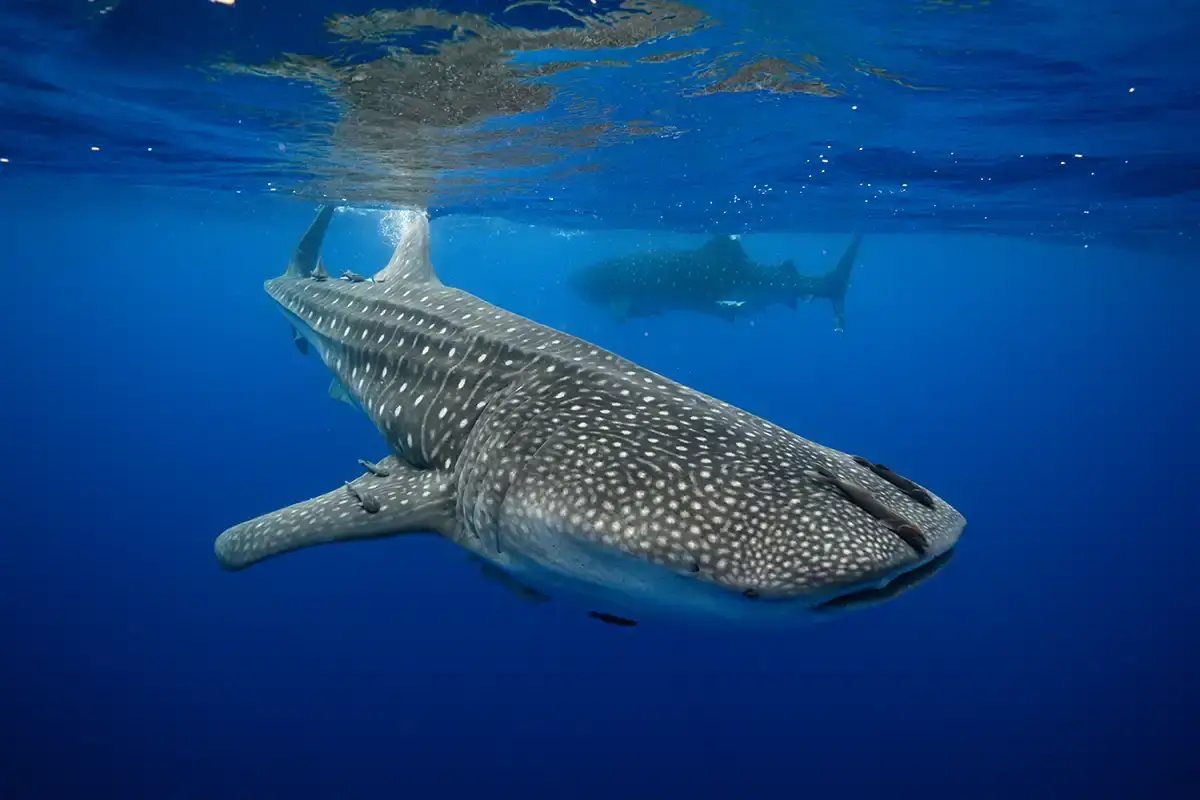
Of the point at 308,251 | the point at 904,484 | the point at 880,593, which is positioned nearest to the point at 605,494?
the point at 880,593

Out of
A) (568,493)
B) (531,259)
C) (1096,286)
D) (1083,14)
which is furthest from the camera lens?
(531,259)

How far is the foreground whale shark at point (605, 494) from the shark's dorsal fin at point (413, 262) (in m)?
2.24

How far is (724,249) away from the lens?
19516 mm

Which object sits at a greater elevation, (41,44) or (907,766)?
(41,44)

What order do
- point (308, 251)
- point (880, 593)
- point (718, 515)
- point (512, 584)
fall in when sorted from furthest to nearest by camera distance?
point (308, 251), point (512, 584), point (718, 515), point (880, 593)

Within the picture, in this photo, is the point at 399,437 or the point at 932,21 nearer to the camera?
the point at 399,437

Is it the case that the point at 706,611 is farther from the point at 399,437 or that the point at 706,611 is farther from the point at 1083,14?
the point at 1083,14

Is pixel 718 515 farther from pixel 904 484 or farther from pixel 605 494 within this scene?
pixel 904 484

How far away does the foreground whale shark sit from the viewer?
8.84 feet

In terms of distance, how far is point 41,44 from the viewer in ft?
29.6

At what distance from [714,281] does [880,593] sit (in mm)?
18764

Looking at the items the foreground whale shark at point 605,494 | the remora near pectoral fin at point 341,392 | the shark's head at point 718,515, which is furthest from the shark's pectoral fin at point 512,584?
the remora near pectoral fin at point 341,392

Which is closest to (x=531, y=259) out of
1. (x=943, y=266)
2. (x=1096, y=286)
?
(x=943, y=266)

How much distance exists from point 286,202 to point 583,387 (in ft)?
80.0
